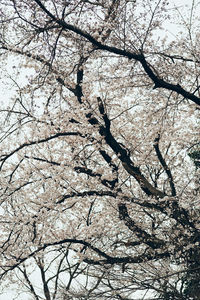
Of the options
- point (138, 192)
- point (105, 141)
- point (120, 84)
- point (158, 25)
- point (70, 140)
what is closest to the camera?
point (158, 25)

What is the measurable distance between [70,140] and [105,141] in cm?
108

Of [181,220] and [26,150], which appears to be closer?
[181,220]

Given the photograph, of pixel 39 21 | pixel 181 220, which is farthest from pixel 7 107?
pixel 181 220

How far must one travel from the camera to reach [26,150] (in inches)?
388

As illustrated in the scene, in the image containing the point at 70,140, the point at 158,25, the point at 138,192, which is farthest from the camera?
the point at 138,192

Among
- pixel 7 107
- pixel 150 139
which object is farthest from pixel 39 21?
pixel 150 139

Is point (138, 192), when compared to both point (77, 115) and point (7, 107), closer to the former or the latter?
point (77, 115)

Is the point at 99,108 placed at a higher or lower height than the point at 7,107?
lower

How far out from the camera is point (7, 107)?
7039mm

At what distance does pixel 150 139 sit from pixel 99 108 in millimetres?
1863

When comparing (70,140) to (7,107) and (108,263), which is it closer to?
(7,107)

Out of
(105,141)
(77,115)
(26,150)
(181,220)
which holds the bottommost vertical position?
(181,220)

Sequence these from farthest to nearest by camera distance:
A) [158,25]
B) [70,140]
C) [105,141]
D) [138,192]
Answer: [138,192] → [70,140] → [105,141] → [158,25]

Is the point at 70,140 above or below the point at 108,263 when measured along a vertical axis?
above
